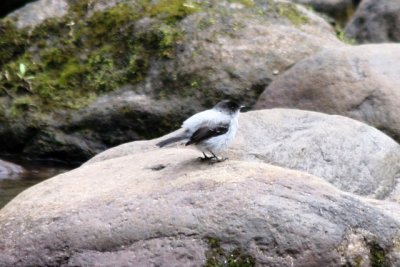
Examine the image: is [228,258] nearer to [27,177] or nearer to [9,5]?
[27,177]

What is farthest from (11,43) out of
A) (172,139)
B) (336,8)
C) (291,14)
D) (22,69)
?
(336,8)

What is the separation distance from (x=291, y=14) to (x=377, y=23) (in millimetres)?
2203

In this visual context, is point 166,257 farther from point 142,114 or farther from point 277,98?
point 142,114

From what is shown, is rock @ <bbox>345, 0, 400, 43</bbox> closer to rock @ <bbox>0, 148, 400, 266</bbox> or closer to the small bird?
the small bird

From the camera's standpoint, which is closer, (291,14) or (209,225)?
(209,225)

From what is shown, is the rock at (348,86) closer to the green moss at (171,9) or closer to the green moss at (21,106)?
the green moss at (171,9)

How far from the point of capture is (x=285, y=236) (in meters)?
5.47

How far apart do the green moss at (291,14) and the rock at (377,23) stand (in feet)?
6.17

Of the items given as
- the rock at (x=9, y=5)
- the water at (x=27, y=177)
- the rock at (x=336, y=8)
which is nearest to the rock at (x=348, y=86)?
the water at (x=27, y=177)

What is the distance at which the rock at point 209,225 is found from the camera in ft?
17.9

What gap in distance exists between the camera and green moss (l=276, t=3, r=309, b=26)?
11.0m

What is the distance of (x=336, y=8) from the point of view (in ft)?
53.0

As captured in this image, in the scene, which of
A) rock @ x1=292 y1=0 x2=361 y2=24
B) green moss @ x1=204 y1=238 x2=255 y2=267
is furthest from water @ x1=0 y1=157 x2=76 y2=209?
rock @ x1=292 y1=0 x2=361 y2=24

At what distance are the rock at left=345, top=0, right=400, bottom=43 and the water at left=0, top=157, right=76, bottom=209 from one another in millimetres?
5208
